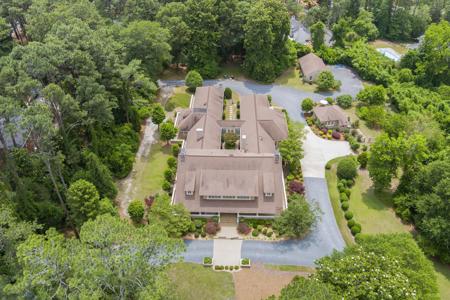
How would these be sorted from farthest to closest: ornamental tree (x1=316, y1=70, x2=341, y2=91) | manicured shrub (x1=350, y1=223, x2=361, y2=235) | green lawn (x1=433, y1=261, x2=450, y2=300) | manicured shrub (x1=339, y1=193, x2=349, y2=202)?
ornamental tree (x1=316, y1=70, x2=341, y2=91)
manicured shrub (x1=339, y1=193, x2=349, y2=202)
manicured shrub (x1=350, y1=223, x2=361, y2=235)
green lawn (x1=433, y1=261, x2=450, y2=300)

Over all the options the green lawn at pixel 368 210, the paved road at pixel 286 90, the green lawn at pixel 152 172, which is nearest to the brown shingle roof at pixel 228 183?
the green lawn at pixel 152 172

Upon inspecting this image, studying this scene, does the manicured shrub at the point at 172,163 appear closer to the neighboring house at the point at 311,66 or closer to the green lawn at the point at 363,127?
the green lawn at the point at 363,127

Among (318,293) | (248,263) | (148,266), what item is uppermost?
(148,266)

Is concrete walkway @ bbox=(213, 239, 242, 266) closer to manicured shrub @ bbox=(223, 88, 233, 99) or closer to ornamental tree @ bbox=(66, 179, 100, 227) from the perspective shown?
ornamental tree @ bbox=(66, 179, 100, 227)

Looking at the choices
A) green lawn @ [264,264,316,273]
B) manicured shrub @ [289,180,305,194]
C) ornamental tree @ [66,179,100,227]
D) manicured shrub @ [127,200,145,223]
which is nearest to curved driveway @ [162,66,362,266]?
green lawn @ [264,264,316,273]

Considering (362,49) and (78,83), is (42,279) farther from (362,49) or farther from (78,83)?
(362,49)

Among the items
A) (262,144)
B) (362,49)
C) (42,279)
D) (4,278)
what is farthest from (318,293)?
(362,49)
